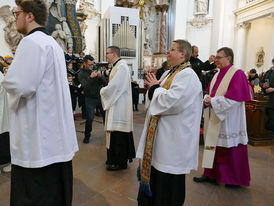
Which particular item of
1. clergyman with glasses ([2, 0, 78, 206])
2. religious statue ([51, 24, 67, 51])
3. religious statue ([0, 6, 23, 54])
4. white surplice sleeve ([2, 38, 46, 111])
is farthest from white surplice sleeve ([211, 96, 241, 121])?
religious statue ([0, 6, 23, 54])

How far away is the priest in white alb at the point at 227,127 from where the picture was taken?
2723mm

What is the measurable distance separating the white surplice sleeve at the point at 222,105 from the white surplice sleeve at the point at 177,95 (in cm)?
86

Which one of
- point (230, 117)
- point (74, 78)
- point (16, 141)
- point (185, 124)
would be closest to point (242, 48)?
point (74, 78)

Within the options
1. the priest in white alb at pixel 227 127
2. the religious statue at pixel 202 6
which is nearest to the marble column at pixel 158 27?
the religious statue at pixel 202 6

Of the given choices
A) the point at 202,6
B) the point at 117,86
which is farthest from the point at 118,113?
the point at 202,6

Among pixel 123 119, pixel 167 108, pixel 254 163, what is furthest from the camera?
pixel 254 163

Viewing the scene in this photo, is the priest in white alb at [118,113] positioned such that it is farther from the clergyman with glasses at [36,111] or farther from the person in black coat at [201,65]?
the clergyman with glasses at [36,111]

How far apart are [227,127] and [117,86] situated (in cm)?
158

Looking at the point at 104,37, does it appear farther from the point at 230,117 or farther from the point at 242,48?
the point at 242,48

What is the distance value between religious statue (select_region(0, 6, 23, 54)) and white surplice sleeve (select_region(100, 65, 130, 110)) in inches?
240

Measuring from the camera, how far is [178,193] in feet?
6.49

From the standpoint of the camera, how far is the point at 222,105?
268 cm

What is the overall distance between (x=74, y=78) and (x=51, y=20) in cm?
→ 240

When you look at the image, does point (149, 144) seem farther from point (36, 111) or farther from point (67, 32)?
point (67, 32)
